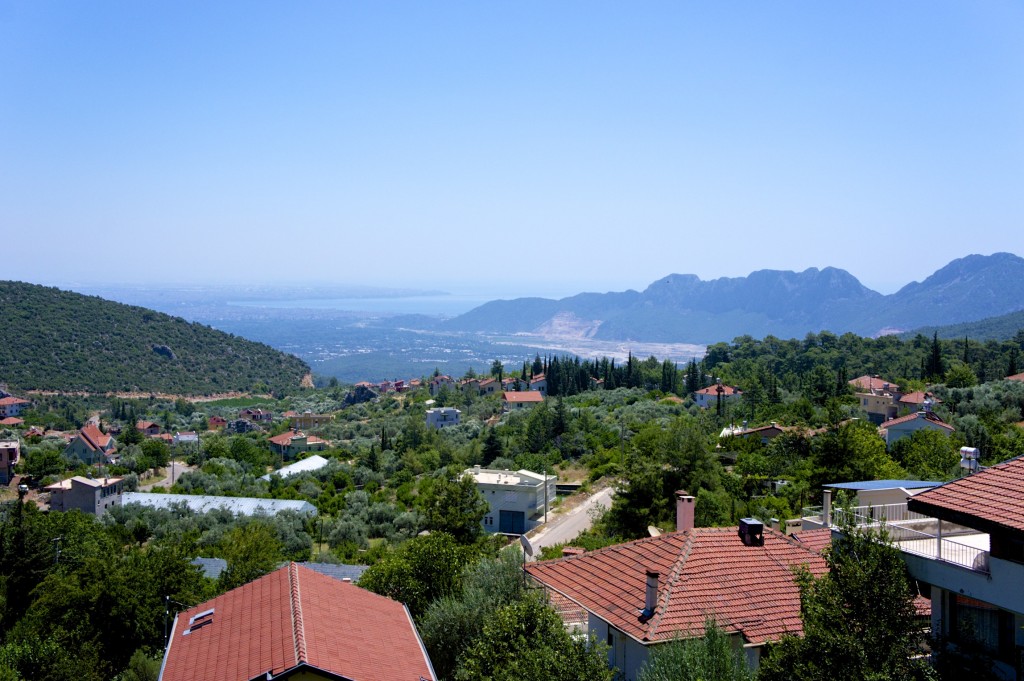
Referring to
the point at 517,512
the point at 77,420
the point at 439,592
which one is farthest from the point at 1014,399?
the point at 77,420

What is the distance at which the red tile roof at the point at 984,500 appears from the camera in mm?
9258

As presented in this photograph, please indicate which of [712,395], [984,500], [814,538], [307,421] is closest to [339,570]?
[814,538]

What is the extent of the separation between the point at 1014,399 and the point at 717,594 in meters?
37.4

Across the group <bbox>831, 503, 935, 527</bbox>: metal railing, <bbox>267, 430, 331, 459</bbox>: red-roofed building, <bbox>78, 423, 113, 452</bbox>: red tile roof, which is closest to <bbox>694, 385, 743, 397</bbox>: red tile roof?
<bbox>267, 430, 331, 459</bbox>: red-roofed building

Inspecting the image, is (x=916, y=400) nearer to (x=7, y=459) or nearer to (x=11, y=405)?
(x=7, y=459)

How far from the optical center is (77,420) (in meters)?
78.9

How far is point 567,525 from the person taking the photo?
31969 mm

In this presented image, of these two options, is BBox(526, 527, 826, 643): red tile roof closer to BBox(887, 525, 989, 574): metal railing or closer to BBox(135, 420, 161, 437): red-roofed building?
BBox(887, 525, 989, 574): metal railing

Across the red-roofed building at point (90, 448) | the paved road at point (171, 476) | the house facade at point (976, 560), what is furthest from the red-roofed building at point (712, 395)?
the house facade at point (976, 560)

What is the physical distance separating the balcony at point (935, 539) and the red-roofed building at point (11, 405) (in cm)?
8338

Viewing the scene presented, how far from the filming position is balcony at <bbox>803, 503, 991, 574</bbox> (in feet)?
32.3

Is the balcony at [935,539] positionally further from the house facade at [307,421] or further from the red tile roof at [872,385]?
the house facade at [307,421]

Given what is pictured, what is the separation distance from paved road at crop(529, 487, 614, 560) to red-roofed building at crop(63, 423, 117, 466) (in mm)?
36138

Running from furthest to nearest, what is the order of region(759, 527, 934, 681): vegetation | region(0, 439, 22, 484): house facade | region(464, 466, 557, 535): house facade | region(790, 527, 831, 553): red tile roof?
1. region(0, 439, 22, 484): house facade
2. region(464, 466, 557, 535): house facade
3. region(790, 527, 831, 553): red tile roof
4. region(759, 527, 934, 681): vegetation
